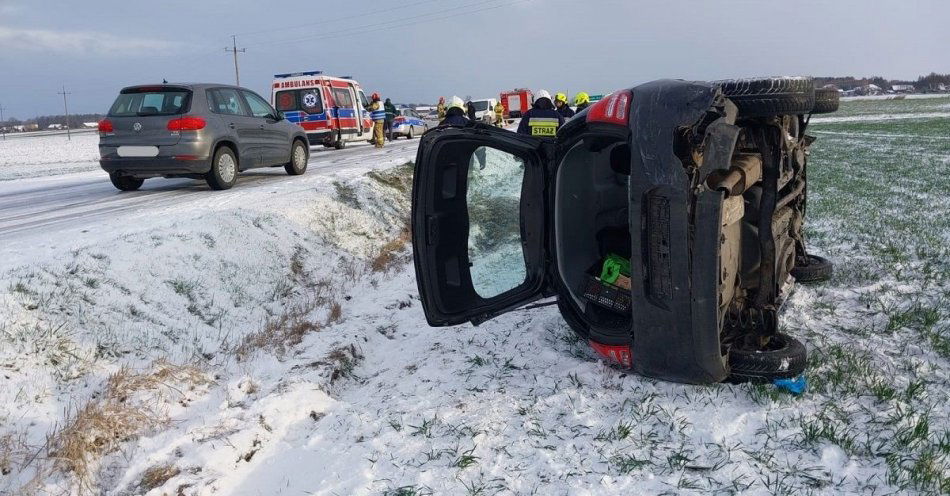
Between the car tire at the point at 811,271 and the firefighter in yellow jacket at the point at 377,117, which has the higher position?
the firefighter in yellow jacket at the point at 377,117

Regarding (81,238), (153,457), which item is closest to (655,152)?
(153,457)

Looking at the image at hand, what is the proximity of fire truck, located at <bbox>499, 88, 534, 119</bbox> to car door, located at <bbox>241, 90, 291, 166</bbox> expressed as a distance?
31449 millimetres

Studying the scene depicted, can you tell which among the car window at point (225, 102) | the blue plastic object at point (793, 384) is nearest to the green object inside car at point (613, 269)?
the blue plastic object at point (793, 384)

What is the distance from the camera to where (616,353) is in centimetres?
323

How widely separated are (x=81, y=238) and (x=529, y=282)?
456 centimetres

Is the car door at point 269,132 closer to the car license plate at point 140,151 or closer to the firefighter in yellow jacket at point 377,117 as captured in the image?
the car license plate at point 140,151

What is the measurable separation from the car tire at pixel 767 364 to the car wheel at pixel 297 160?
33.8ft

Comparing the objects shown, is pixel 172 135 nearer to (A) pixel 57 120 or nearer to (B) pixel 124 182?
(B) pixel 124 182

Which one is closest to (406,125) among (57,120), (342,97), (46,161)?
(342,97)

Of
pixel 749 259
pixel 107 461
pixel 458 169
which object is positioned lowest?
pixel 107 461

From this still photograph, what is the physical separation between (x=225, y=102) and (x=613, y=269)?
8.27m

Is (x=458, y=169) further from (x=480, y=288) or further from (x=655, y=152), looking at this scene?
(x=655, y=152)

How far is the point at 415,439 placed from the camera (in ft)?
10.4

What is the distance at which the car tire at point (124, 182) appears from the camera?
1002 centimetres
